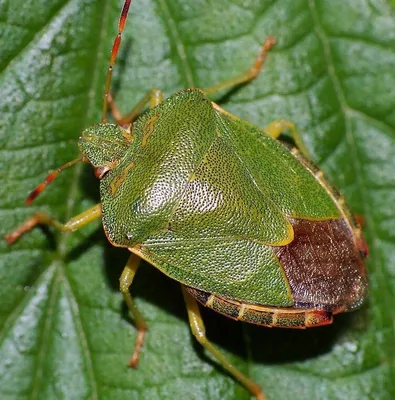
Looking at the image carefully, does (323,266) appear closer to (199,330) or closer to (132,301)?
(199,330)

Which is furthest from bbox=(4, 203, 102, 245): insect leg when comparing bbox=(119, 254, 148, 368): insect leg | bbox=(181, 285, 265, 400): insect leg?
bbox=(181, 285, 265, 400): insect leg

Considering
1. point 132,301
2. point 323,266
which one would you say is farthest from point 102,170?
point 323,266

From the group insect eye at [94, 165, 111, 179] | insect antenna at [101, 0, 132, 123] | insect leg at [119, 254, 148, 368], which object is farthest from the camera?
insect leg at [119, 254, 148, 368]

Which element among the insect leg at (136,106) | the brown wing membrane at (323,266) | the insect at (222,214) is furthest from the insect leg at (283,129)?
the insect leg at (136,106)

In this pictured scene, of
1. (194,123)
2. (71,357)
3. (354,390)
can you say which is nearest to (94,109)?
(194,123)

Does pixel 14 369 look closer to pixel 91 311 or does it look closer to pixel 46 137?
pixel 91 311

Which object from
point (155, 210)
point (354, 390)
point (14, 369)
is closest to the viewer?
point (155, 210)

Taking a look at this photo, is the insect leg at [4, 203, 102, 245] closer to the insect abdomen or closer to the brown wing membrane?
the insect abdomen
